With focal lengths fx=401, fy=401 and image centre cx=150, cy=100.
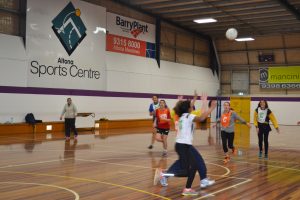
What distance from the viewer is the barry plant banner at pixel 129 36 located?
24875mm

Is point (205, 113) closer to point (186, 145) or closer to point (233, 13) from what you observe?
point (186, 145)

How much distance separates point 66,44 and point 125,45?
5.11 m

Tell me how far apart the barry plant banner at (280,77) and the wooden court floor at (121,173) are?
19898mm

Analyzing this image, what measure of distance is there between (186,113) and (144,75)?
20.4 meters

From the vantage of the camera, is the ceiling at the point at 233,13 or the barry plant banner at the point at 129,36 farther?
the barry plant banner at the point at 129,36

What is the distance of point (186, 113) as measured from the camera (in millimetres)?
7176

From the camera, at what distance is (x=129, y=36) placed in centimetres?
2625

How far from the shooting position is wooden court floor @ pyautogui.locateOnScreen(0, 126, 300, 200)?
23.7 ft

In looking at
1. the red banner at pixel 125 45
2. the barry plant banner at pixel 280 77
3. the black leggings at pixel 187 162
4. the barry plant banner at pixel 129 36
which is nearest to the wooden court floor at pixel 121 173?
the black leggings at pixel 187 162

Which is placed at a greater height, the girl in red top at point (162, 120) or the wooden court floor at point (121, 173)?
the girl in red top at point (162, 120)

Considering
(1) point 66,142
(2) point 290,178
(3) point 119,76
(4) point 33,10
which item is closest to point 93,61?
(3) point 119,76

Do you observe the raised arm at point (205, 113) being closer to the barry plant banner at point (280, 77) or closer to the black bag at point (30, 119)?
the black bag at point (30, 119)

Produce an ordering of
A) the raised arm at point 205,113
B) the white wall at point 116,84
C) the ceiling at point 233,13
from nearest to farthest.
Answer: the raised arm at point 205,113 → the white wall at point 116,84 → the ceiling at point 233,13

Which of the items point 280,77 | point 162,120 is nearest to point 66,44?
point 162,120
